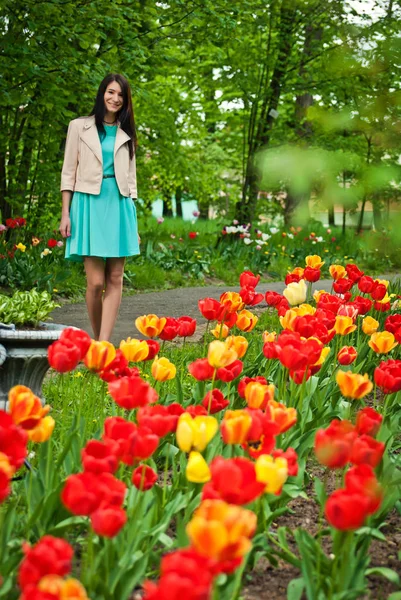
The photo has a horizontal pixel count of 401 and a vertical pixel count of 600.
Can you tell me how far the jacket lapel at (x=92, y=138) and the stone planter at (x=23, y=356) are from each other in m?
1.74

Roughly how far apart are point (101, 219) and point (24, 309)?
1409mm

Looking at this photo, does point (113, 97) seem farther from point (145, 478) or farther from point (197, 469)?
point (197, 469)

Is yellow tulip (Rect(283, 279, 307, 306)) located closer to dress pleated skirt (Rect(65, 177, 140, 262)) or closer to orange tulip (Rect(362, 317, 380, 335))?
orange tulip (Rect(362, 317, 380, 335))

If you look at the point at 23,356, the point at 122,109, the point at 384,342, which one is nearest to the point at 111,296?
the point at 122,109

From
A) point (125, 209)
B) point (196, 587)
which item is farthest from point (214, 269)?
point (196, 587)

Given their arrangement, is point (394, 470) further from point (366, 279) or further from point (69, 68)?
point (69, 68)

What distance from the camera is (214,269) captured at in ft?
34.7

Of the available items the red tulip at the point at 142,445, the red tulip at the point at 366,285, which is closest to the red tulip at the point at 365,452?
the red tulip at the point at 142,445

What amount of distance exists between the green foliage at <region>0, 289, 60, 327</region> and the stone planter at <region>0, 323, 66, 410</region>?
20 centimetres

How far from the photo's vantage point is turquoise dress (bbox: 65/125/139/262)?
478cm

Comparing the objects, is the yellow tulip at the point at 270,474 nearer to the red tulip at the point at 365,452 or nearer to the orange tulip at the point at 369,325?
the red tulip at the point at 365,452

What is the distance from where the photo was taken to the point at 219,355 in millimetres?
2199

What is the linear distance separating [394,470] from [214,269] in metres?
8.22

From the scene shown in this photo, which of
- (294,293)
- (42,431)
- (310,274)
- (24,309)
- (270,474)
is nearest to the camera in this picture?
(270,474)
